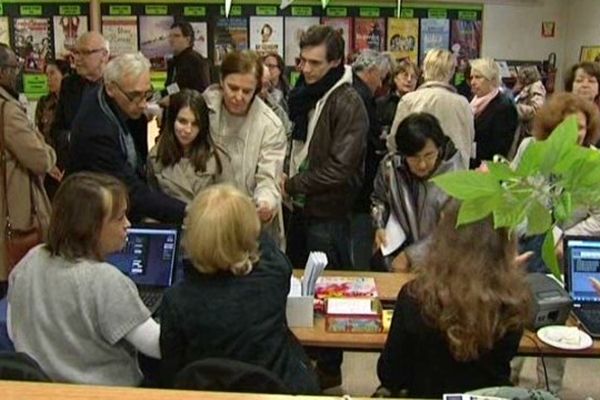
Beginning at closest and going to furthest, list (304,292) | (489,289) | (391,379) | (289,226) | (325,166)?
(489,289) → (391,379) → (304,292) → (325,166) → (289,226)

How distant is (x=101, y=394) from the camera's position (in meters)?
Result: 1.36

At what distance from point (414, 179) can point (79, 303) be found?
148 cm

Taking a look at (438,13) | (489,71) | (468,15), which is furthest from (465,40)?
(489,71)

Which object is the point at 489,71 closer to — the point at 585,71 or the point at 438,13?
the point at 585,71

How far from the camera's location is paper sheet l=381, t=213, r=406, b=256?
289 centimetres

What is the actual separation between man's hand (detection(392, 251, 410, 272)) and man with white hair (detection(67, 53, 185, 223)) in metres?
0.89

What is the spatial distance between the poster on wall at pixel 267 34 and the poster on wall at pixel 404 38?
40.2 inches

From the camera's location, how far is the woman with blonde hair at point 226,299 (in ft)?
6.14

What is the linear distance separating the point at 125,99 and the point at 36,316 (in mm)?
1060

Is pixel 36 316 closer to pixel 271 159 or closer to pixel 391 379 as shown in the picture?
pixel 391 379

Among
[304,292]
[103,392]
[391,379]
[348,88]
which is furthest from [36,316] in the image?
[348,88]

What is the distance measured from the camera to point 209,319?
6.11 feet

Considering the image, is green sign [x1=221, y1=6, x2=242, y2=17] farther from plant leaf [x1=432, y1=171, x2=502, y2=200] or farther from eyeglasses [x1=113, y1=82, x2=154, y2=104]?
plant leaf [x1=432, y1=171, x2=502, y2=200]

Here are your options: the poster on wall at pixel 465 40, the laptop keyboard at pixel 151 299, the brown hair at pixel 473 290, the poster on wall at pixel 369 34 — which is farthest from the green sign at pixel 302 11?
the brown hair at pixel 473 290
